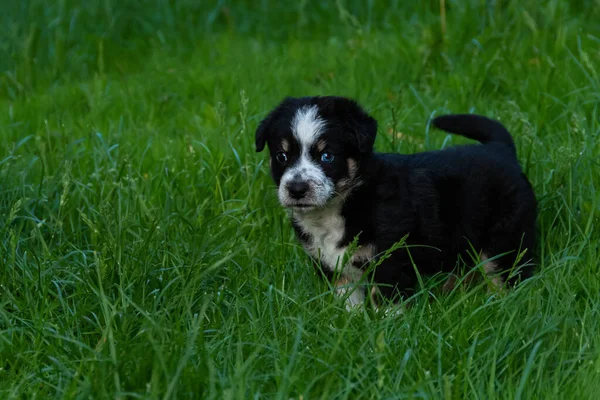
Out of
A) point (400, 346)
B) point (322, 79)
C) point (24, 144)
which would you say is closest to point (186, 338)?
point (400, 346)

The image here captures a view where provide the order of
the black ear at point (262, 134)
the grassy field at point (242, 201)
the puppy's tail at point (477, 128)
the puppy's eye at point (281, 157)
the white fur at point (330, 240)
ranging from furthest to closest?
the puppy's tail at point (477, 128), the black ear at point (262, 134), the puppy's eye at point (281, 157), the white fur at point (330, 240), the grassy field at point (242, 201)

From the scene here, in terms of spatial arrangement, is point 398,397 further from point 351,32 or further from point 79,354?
point 351,32

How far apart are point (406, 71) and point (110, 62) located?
8.71ft

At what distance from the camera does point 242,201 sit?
4.29 metres

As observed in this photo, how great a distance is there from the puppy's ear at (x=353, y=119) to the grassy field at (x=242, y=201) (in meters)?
0.59

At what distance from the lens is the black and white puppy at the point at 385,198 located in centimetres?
359

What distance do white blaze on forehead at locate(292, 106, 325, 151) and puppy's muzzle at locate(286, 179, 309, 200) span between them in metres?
0.21

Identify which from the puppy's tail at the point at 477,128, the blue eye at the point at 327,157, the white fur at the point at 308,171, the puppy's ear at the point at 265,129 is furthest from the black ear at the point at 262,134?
the puppy's tail at the point at 477,128

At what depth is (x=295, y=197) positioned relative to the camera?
11.6 ft

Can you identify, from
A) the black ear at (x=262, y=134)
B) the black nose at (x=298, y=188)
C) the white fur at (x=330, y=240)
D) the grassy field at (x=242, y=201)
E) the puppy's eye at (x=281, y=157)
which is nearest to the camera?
the grassy field at (x=242, y=201)

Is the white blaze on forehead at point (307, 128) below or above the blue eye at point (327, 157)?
above

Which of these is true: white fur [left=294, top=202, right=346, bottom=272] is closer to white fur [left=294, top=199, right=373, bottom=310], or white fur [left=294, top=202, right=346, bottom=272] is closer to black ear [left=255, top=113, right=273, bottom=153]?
white fur [left=294, top=199, right=373, bottom=310]

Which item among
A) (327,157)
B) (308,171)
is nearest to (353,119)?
(327,157)

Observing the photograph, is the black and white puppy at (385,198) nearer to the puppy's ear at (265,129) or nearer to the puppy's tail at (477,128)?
the puppy's ear at (265,129)
